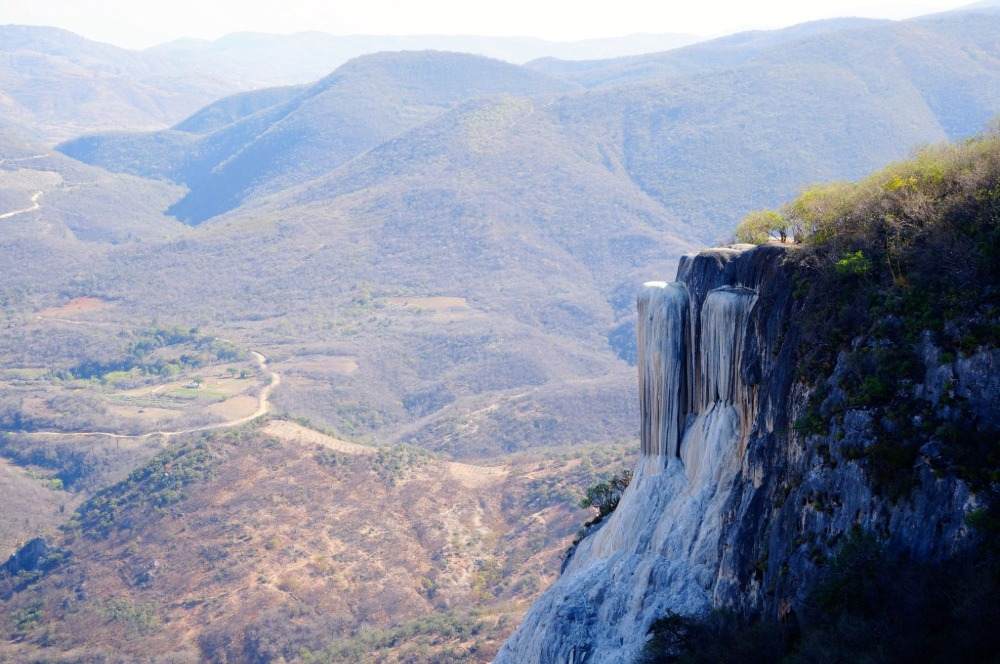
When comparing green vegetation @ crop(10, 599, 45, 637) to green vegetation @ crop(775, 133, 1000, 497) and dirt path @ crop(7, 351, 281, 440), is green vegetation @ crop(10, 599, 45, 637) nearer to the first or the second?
dirt path @ crop(7, 351, 281, 440)

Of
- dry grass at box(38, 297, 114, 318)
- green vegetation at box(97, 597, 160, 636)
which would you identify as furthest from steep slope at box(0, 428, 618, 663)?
dry grass at box(38, 297, 114, 318)

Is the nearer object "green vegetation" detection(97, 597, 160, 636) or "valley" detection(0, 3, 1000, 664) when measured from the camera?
"green vegetation" detection(97, 597, 160, 636)

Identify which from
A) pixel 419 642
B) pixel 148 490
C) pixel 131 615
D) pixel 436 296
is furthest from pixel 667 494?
pixel 436 296

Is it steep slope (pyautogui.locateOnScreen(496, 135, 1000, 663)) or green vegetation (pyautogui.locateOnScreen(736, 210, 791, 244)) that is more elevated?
green vegetation (pyautogui.locateOnScreen(736, 210, 791, 244))

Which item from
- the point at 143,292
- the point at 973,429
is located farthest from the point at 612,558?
the point at 143,292

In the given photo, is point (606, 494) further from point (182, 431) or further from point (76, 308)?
point (76, 308)

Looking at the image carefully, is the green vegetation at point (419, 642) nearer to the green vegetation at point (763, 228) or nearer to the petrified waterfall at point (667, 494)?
the petrified waterfall at point (667, 494)

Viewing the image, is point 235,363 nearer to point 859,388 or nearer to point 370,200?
point 370,200
